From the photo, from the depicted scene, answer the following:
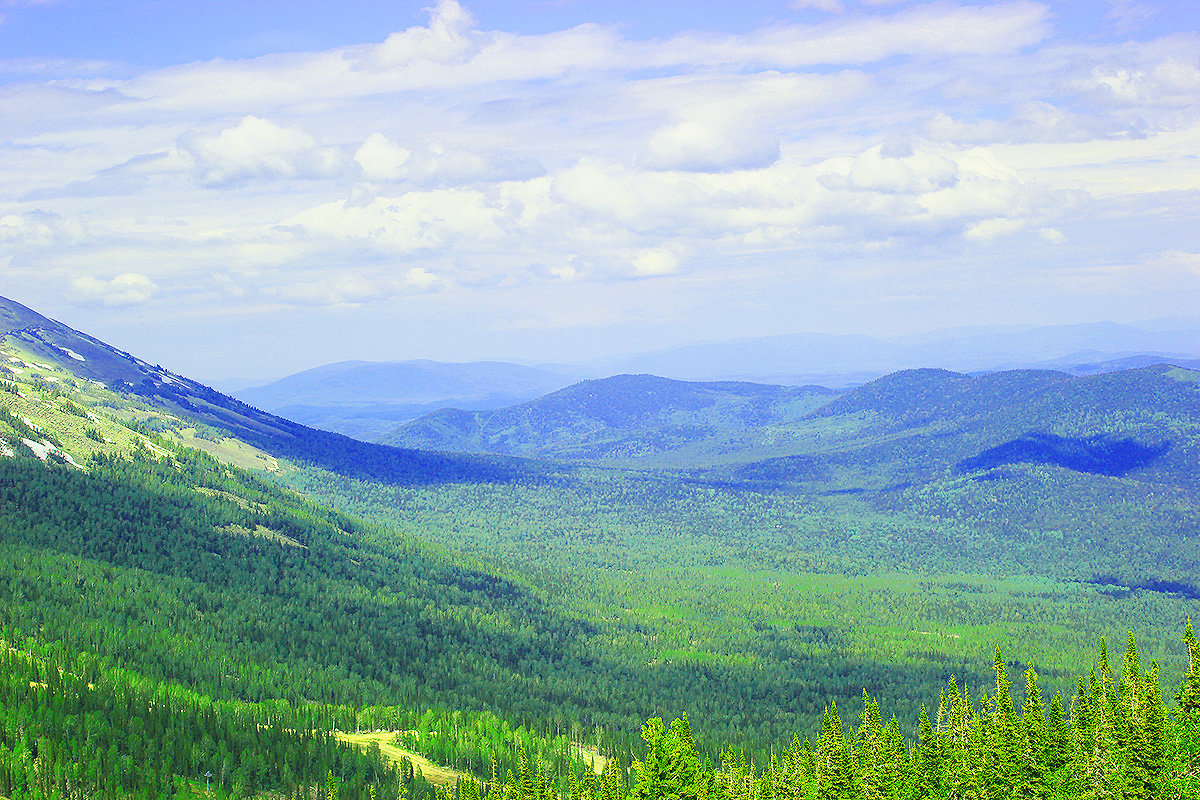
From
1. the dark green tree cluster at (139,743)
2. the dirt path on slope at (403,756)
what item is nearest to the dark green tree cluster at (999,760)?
the dirt path on slope at (403,756)

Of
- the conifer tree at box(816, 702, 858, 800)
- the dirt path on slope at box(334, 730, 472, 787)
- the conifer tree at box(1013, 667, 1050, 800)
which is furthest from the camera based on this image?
the dirt path on slope at box(334, 730, 472, 787)

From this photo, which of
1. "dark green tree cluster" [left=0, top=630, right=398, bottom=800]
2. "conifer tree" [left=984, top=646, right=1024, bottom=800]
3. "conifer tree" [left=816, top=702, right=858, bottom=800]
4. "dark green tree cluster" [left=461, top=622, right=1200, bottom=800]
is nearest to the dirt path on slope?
"dark green tree cluster" [left=0, top=630, right=398, bottom=800]

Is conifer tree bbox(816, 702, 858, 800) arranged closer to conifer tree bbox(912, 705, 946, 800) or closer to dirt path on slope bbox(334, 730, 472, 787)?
conifer tree bbox(912, 705, 946, 800)

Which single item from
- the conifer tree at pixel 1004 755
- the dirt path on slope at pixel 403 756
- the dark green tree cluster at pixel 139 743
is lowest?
the dirt path on slope at pixel 403 756

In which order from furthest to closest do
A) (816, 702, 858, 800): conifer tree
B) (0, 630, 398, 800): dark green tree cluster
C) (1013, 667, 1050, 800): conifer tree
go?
(0, 630, 398, 800): dark green tree cluster
(1013, 667, 1050, 800): conifer tree
(816, 702, 858, 800): conifer tree

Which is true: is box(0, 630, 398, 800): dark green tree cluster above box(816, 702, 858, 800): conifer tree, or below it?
below

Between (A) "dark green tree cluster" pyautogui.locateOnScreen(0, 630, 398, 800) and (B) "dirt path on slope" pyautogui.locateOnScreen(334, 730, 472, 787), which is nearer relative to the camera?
(A) "dark green tree cluster" pyautogui.locateOnScreen(0, 630, 398, 800)

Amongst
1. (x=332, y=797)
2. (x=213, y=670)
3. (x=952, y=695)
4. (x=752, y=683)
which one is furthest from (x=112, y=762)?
(x=752, y=683)

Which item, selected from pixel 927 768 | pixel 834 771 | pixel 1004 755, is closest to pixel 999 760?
pixel 1004 755

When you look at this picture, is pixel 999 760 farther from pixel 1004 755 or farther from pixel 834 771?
pixel 834 771

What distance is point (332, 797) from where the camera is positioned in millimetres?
116562

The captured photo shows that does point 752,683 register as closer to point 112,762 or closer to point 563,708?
point 563,708

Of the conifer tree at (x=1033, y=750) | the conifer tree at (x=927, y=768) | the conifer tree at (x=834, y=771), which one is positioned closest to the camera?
the conifer tree at (x=834, y=771)

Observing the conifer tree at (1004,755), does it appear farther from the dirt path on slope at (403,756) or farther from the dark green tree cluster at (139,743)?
the dark green tree cluster at (139,743)
